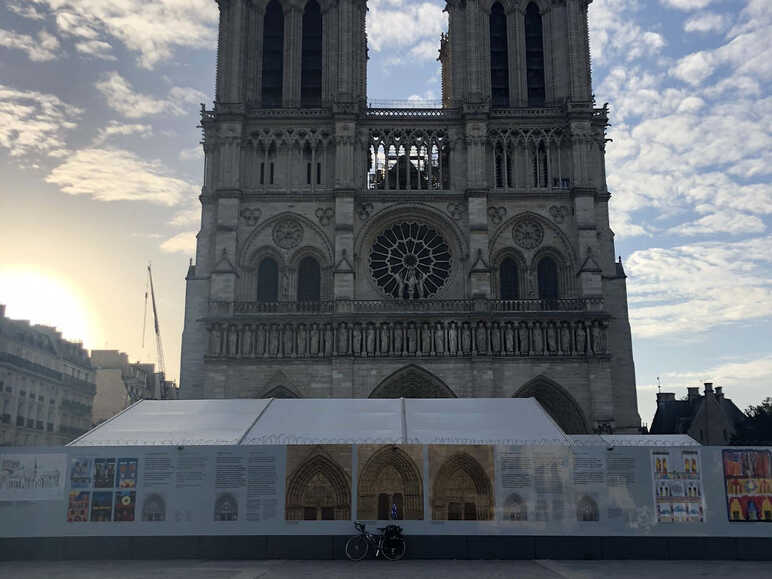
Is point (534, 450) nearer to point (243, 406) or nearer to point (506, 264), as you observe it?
point (243, 406)

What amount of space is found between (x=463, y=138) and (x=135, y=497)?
28707mm

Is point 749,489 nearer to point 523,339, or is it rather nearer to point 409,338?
point 523,339

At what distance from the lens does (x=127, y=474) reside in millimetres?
19281

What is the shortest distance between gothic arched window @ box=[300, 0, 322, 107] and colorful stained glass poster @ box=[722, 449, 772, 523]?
31.3m

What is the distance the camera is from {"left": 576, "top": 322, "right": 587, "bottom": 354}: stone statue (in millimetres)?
39438

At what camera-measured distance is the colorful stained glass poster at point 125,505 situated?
19094mm

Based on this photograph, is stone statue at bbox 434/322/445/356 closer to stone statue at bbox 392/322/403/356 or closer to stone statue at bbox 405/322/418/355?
stone statue at bbox 405/322/418/355

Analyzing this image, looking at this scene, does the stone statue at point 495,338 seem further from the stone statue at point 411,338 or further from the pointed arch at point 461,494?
the pointed arch at point 461,494

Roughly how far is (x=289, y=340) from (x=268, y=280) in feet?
13.4

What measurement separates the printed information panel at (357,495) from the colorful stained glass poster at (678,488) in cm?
2

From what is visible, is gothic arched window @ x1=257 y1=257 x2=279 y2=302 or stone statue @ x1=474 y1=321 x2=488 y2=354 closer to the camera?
stone statue @ x1=474 y1=321 x2=488 y2=354

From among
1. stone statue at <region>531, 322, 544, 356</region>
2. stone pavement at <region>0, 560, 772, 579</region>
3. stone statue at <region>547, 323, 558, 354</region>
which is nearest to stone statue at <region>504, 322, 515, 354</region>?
stone statue at <region>531, 322, 544, 356</region>

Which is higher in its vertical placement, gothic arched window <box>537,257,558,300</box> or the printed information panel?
gothic arched window <box>537,257,558,300</box>

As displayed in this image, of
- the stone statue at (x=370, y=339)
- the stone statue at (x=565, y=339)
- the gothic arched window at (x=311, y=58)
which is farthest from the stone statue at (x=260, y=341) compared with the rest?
the stone statue at (x=565, y=339)
